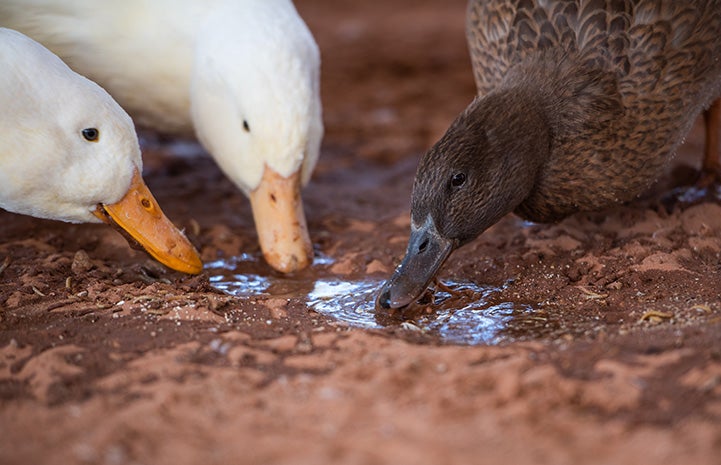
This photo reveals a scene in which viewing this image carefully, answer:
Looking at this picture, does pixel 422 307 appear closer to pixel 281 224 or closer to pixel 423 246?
pixel 423 246

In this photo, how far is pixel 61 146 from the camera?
2.83 meters

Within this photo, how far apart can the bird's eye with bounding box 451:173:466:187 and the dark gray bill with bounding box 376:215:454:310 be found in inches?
5.7

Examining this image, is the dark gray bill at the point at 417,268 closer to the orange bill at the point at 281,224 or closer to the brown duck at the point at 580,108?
the brown duck at the point at 580,108

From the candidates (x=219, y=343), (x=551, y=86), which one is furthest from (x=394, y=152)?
(x=219, y=343)

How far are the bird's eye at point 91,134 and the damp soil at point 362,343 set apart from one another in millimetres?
522

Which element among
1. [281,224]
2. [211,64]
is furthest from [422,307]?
[211,64]

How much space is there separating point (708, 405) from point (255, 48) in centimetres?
220

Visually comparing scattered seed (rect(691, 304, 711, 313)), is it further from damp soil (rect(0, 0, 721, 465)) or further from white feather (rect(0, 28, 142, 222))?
white feather (rect(0, 28, 142, 222))

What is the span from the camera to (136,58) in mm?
3721

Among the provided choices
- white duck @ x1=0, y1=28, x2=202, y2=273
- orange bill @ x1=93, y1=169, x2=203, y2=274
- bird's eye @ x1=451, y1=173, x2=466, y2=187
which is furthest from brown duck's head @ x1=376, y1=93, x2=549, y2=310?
white duck @ x1=0, y1=28, x2=202, y2=273

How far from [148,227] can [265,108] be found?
0.64m

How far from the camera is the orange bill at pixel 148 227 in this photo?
3.08 m

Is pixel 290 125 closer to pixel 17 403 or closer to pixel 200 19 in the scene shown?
pixel 200 19

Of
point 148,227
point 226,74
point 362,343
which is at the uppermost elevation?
point 226,74
